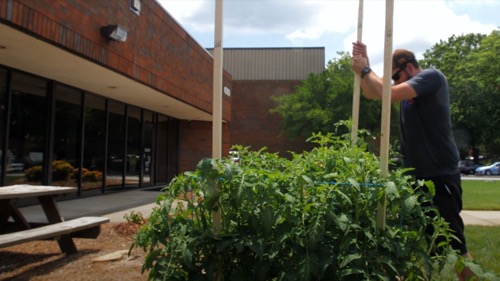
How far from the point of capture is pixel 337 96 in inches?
1419

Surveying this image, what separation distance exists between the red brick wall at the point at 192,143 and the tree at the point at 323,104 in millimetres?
17878

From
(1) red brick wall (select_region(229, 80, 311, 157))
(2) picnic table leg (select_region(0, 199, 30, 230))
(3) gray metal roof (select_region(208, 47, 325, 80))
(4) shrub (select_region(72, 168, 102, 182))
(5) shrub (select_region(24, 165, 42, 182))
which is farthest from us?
(1) red brick wall (select_region(229, 80, 311, 157))

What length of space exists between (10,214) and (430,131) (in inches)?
181

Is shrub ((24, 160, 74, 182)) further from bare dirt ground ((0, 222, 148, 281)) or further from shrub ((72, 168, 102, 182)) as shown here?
bare dirt ground ((0, 222, 148, 281))

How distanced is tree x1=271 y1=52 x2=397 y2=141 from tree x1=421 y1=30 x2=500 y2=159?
1153 cm

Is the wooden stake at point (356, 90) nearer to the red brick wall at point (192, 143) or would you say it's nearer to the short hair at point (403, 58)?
the short hair at point (403, 58)

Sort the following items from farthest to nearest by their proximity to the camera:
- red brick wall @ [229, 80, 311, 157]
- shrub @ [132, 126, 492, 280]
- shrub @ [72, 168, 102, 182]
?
red brick wall @ [229, 80, 311, 157] → shrub @ [72, 168, 102, 182] → shrub @ [132, 126, 492, 280]

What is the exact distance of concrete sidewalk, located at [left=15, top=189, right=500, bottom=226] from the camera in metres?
7.85

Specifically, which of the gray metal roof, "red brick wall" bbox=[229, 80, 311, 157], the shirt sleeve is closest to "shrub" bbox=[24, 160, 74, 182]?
the shirt sleeve

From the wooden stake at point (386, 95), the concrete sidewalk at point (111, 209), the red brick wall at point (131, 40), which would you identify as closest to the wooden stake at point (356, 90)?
the wooden stake at point (386, 95)

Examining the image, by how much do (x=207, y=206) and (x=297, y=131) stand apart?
35.2m

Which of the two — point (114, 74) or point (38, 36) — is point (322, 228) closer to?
point (38, 36)

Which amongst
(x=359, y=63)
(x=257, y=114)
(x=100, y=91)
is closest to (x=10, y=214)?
(x=359, y=63)

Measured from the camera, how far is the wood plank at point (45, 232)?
12.6 feet
